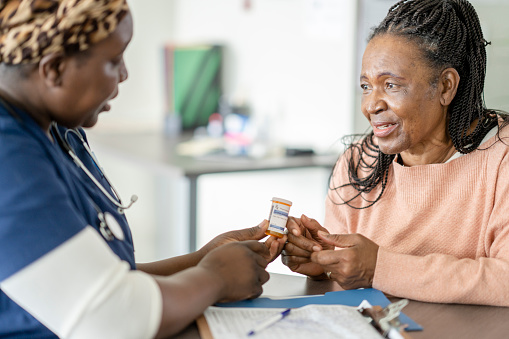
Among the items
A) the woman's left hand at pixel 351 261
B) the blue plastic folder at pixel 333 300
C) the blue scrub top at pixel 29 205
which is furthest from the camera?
the woman's left hand at pixel 351 261

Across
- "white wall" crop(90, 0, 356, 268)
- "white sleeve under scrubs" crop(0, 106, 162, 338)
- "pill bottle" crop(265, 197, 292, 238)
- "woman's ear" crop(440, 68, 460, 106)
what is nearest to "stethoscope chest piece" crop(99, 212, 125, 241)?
"white sleeve under scrubs" crop(0, 106, 162, 338)

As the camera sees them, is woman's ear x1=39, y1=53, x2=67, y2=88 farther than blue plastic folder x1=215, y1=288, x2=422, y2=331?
No

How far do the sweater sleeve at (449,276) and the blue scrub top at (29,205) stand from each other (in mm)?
607

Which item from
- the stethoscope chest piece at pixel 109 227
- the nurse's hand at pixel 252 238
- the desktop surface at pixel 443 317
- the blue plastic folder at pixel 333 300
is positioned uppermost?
the stethoscope chest piece at pixel 109 227

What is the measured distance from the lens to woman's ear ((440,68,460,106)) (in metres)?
1.39

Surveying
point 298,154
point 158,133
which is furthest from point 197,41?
point 298,154

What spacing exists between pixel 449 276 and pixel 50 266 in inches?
30.2

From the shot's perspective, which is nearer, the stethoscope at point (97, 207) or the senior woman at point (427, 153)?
the stethoscope at point (97, 207)

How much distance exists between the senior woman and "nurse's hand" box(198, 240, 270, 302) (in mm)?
208

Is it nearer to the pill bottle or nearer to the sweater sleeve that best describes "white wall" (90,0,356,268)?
the pill bottle

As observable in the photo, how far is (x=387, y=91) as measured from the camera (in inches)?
54.7

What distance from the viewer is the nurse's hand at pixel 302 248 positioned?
51.8 inches

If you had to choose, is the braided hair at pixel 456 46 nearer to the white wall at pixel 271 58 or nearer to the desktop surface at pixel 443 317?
the desktop surface at pixel 443 317

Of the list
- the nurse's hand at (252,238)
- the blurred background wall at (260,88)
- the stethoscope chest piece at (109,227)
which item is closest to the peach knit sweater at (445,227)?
the nurse's hand at (252,238)
